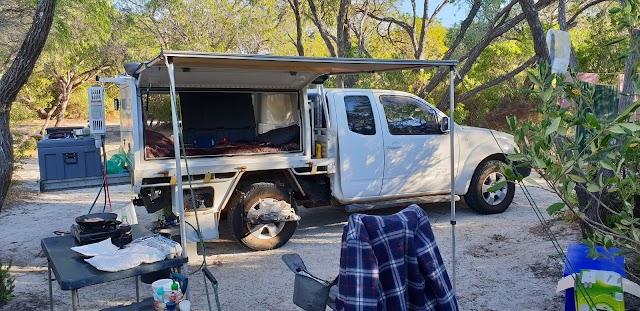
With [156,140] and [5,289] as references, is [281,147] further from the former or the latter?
[5,289]

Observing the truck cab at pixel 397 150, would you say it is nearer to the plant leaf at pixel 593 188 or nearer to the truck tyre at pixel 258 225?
the truck tyre at pixel 258 225

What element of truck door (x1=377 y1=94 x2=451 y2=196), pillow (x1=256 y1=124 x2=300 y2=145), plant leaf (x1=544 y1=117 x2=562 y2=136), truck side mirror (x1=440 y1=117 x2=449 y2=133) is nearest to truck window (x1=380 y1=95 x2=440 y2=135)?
truck door (x1=377 y1=94 x2=451 y2=196)

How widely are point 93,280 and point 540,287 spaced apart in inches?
155

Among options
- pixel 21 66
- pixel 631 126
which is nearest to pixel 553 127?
pixel 631 126

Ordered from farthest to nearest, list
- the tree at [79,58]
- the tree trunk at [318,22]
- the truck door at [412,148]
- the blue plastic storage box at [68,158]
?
the tree at [79,58] → the tree trunk at [318,22] → the truck door at [412,148] → the blue plastic storage box at [68,158]

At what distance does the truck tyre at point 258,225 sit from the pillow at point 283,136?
2.24 ft

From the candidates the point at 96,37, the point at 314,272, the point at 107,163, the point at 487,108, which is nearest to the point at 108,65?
the point at 96,37

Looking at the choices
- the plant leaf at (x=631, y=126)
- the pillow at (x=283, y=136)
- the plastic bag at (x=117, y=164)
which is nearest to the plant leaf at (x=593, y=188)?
the plant leaf at (x=631, y=126)

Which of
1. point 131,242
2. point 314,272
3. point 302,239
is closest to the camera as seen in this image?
point 131,242

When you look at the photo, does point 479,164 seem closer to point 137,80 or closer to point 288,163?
point 288,163

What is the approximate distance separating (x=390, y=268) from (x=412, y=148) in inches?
173

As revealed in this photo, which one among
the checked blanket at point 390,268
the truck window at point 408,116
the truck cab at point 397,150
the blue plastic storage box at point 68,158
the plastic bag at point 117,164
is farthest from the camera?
the truck window at point 408,116

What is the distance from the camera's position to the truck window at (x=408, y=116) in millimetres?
Result: 7293

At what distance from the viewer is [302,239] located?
704 cm
